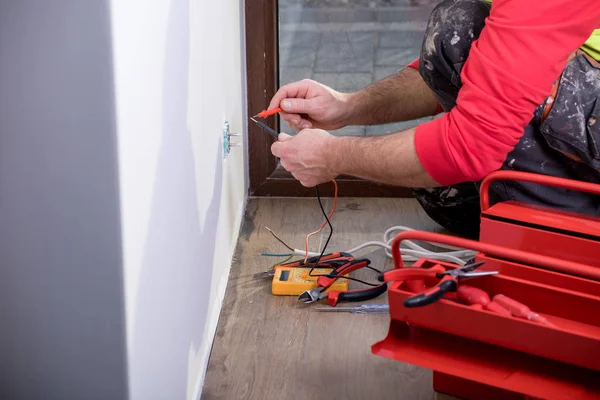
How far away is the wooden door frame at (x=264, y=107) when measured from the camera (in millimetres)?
2086

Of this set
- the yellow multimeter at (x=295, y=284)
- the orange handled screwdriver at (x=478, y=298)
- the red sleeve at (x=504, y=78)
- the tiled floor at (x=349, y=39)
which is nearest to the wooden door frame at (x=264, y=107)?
the tiled floor at (x=349, y=39)

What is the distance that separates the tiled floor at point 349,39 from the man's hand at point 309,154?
2.93ft

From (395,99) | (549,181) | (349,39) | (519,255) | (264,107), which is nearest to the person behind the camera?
(519,255)

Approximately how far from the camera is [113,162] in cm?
72

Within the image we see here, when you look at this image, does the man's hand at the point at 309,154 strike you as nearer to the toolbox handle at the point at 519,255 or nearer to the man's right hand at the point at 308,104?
the man's right hand at the point at 308,104

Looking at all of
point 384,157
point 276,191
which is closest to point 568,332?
point 384,157

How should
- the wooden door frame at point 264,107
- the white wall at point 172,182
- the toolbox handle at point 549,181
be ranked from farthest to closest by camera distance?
the wooden door frame at point 264,107 < the toolbox handle at point 549,181 < the white wall at point 172,182

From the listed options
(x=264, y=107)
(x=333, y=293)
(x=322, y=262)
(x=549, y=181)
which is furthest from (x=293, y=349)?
(x=264, y=107)

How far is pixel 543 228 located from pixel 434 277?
21cm

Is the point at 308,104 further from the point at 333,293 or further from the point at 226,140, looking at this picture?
the point at 333,293

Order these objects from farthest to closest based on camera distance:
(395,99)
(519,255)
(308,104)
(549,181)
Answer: (395,99)
(308,104)
(549,181)
(519,255)

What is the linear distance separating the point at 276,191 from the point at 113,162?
59.7 inches

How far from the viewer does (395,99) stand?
68.6 inches

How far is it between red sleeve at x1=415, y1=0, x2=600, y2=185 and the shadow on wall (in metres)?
0.39
